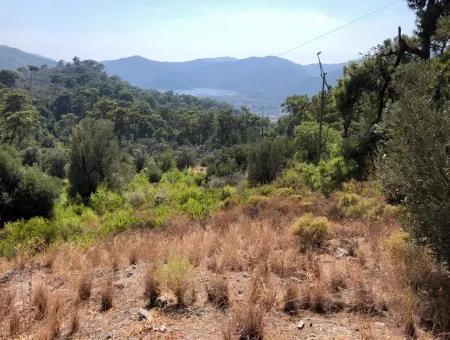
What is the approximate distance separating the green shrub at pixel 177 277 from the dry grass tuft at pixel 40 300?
1216 millimetres

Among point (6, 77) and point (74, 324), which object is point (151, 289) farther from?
point (6, 77)

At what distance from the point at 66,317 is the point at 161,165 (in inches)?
1537

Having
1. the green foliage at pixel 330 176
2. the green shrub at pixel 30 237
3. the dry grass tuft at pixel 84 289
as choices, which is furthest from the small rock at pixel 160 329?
the green foliage at pixel 330 176

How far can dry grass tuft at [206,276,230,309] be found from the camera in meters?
4.57

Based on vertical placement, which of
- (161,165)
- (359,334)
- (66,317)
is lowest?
(161,165)

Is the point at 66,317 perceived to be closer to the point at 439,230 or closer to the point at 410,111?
the point at 439,230

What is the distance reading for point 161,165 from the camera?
4309cm

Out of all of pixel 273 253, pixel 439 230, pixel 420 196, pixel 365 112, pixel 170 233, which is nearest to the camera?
pixel 439 230

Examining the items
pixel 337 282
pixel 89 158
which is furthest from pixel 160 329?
pixel 89 158

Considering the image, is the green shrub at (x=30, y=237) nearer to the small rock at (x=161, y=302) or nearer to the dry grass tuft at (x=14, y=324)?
the dry grass tuft at (x=14, y=324)

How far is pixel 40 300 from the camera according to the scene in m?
4.65

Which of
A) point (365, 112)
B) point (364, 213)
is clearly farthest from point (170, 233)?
point (365, 112)

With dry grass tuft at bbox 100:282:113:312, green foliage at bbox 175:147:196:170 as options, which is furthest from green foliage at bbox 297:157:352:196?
green foliage at bbox 175:147:196:170

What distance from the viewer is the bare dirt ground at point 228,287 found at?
403cm
